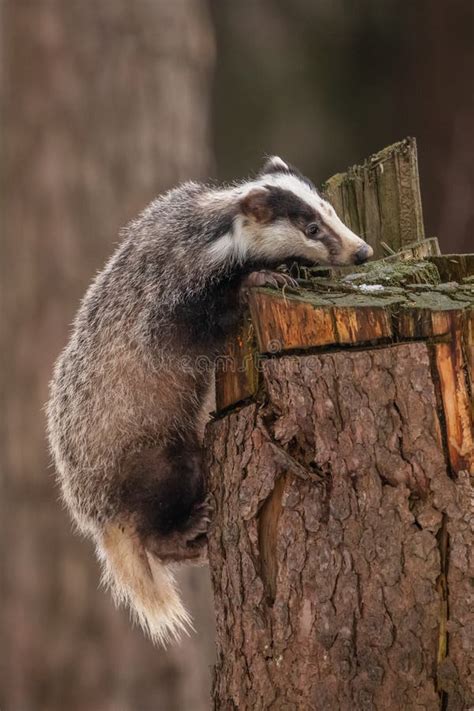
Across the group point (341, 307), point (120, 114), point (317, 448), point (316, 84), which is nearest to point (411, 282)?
point (341, 307)

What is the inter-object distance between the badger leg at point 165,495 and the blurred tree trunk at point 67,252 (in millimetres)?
3699

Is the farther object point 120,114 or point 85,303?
point 120,114

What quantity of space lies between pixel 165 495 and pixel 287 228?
1206mm

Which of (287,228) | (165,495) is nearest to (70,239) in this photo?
(287,228)

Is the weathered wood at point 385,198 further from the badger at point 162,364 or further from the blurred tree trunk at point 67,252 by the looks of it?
the blurred tree trunk at point 67,252

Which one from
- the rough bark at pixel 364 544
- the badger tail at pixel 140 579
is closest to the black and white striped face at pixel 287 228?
the rough bark at pixel 364 544

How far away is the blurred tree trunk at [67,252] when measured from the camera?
878cm

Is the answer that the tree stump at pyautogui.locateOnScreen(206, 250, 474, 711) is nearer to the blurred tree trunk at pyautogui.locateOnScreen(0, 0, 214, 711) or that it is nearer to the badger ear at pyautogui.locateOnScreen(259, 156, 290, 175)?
the badger ear at pyautogui.locateOnScreen(259, 156, 290, 175)

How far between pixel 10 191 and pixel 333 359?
5.49 meters

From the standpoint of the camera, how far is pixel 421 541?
3.93 m

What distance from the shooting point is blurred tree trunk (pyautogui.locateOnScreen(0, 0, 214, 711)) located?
878cm

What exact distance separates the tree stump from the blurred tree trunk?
15.6ft

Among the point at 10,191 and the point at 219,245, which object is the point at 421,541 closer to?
the point at 219,245

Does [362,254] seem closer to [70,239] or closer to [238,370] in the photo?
[238,370]
